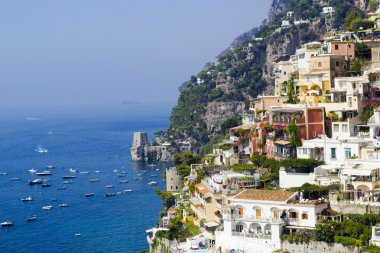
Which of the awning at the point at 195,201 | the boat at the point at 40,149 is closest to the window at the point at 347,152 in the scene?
the awning at the point at 195,201

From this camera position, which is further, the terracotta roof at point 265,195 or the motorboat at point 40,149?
the motorboat at point 40,149

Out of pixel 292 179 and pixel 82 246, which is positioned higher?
pixel 292 179

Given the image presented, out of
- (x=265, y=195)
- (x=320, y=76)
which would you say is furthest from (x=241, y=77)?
(x=265, y=195)

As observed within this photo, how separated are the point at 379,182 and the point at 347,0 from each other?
6833 centimetres

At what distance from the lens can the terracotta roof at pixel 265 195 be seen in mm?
38219

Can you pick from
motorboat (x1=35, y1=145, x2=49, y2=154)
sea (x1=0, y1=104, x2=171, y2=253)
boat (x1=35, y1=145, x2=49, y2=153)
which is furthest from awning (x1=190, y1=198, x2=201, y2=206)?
boat (x1=35, y1=145, x2=49, y2=153)

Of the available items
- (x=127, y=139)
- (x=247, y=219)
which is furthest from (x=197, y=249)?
(x=127, y=139)

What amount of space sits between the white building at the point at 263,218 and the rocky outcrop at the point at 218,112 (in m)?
71.0

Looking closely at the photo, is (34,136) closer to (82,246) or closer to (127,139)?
(127,139)

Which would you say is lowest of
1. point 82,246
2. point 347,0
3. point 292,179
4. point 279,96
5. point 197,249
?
point 82,246

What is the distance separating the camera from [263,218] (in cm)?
3797

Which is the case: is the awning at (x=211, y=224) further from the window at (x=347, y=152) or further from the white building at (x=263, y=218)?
the window at (x=347, y=152)

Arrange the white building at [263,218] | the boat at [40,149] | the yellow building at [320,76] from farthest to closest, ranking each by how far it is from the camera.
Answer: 1. the boat at [40,149]
2. the yellow building at [320,76]
3. the white building at [263,218]

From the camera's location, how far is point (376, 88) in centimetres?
4541
